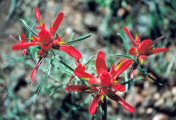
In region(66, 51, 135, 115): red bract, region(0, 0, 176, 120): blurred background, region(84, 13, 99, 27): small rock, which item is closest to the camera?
region(66, 51, 135, 115): red bract

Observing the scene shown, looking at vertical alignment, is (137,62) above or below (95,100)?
above

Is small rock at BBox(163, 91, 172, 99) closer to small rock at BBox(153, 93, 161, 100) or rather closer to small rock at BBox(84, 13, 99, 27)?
small rock at BBox(153, 93, 161, 100)

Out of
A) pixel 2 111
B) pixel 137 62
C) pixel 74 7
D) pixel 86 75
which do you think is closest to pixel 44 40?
pixel 86 75

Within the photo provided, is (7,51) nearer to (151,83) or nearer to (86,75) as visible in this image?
(151,83)

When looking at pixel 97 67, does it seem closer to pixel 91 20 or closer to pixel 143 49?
pixel 143 49

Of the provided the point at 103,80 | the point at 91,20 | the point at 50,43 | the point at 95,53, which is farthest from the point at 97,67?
the point at 91,20

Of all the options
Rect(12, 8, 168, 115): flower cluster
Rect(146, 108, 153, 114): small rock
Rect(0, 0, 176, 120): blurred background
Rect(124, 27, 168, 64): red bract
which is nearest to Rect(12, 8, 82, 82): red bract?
Rect(12, 8, 168, 115): flower cluster

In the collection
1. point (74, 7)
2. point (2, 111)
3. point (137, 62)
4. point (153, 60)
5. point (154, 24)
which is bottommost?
point (2, 111)

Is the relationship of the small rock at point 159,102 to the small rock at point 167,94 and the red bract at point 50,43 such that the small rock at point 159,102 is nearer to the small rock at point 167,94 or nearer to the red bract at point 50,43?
the small rock at point 167,94
